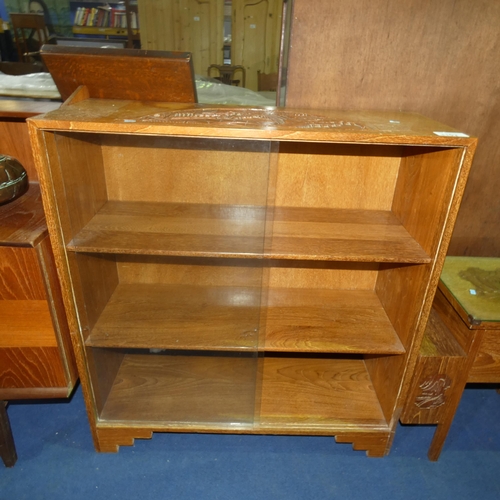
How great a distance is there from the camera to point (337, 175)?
4.20 ft

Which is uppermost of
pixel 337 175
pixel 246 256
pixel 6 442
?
pixel 337 175

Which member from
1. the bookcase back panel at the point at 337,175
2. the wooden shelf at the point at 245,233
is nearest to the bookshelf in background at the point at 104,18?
the wooden shelf at the point at 245,233

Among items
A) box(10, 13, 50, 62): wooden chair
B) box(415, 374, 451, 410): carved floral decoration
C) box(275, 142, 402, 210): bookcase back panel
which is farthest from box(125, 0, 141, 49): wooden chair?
box(415, 374, 451, 410): carved floral decoration

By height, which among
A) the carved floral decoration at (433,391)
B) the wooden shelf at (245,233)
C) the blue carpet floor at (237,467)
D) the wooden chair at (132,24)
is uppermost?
the wooden chair at (132,24)

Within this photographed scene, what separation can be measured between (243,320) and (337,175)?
60 cm

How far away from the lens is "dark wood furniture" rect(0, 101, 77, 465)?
1.07 metres

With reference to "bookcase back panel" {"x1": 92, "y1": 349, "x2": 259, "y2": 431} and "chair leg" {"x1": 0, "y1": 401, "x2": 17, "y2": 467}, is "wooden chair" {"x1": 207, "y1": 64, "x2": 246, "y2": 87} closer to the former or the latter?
"bookcase back panel" {"x1": 92, "y1": 349, "x2": 259, "y2": 431}

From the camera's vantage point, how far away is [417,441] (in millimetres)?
1479

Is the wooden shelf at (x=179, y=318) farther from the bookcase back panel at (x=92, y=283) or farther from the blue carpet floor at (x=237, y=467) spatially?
the blue carpet floor at (x=237, y=467)

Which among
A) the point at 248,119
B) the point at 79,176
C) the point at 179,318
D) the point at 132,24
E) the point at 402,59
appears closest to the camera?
the point at 248,119

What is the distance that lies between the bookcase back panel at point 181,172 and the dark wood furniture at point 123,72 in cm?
14

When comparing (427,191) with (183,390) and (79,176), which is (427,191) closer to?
(79,176)

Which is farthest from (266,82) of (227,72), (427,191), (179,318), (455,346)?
(455,346)

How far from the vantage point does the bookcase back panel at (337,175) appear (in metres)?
1.25
